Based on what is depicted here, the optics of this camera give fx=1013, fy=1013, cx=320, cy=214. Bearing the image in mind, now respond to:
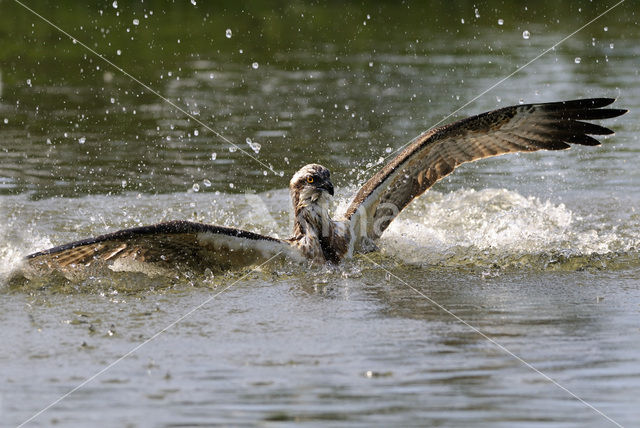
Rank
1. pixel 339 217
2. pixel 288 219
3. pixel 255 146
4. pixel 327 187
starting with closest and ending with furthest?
pixel 327 187 → pixel 339 217 → pixel 288 219 → pixel 255 146

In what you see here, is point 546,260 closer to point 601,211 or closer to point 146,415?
point 601,211

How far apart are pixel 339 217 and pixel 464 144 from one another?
53.2 inches

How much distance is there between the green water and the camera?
5723mm

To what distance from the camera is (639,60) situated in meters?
17.9

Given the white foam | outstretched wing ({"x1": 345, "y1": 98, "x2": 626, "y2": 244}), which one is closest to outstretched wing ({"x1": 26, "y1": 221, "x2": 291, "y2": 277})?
outstretched wing ({"x1": 345, "y1": 98, "x2": 626, "y2": 244})

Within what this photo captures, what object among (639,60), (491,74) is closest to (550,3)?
(639,60)

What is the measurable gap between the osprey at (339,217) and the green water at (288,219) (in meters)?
0.17

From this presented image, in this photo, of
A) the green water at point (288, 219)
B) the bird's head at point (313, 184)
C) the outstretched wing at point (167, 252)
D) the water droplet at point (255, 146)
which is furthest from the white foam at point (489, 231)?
the water droplet at point (255, 146)

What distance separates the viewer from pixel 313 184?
8633 mm

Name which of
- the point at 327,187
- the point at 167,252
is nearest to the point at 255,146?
the point at 327,187

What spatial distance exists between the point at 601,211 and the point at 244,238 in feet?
13.8

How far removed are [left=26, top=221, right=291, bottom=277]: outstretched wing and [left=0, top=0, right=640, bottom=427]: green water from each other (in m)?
0.13

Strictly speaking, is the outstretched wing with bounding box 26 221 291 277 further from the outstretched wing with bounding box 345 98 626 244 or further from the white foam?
the white foam

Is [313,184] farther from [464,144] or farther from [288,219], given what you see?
[288,219]
